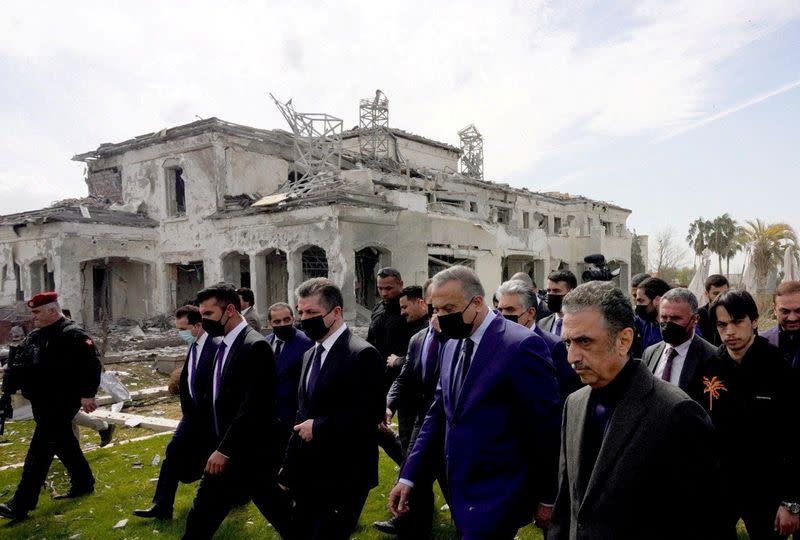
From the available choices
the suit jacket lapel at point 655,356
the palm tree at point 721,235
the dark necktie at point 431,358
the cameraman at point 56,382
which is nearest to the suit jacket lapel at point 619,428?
the suit jacket lapel at point 655,356

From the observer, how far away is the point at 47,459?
18.1ft

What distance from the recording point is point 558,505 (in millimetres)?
2297

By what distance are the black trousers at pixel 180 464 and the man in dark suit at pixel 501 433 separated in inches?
84.0

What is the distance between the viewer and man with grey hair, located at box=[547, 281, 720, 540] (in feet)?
6.38

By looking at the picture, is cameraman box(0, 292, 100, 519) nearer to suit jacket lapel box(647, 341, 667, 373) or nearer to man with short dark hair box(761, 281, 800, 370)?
suit jacket lapel box(647, 341, 667, 373)

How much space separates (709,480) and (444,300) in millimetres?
1612

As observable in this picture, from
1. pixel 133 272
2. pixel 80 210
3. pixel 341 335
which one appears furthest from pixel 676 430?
pixel 133 272

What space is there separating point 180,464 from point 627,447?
384 centimetres

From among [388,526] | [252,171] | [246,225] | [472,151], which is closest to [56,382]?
[388,526]

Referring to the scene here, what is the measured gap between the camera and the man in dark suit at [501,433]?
2.87 metres

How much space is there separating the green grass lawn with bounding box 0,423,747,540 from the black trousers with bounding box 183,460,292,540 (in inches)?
27.7

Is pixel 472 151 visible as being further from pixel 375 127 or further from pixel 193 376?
pixel 193 376

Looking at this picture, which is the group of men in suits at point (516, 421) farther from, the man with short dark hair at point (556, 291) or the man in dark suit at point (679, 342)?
the man with short dark hair at point (556, 291)

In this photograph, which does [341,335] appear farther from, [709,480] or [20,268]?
[20,268]
